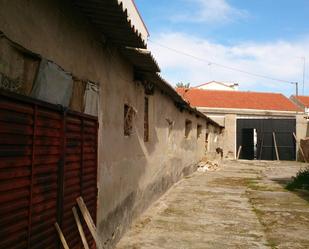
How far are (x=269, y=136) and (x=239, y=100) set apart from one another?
779 centimetres

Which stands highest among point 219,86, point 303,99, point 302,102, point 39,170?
point 219,86

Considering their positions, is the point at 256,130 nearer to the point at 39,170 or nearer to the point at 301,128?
the point at 301,128

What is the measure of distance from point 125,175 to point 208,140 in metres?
16.2

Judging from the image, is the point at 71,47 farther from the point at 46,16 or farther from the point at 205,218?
the point at 205,218

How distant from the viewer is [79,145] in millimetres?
4191

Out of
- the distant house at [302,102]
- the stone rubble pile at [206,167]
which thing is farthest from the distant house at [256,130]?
the distant house at [302,102]

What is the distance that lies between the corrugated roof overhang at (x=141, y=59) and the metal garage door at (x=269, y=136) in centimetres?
2214

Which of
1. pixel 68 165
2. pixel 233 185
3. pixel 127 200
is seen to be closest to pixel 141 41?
pixel 68 165

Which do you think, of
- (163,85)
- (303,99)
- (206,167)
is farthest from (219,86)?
(163,85)

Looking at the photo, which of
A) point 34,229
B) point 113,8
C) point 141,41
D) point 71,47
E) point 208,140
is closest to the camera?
point 34,229

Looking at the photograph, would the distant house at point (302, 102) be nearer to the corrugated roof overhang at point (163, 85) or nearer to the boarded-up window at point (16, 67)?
the corrugated roof overhang at point (163, 85)

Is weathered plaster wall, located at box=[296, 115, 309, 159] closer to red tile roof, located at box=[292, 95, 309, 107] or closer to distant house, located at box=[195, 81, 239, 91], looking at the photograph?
red tile roof, located at box=[292, 95, 309, 107]

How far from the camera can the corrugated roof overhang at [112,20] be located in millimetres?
3693

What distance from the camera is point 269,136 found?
27531mm
